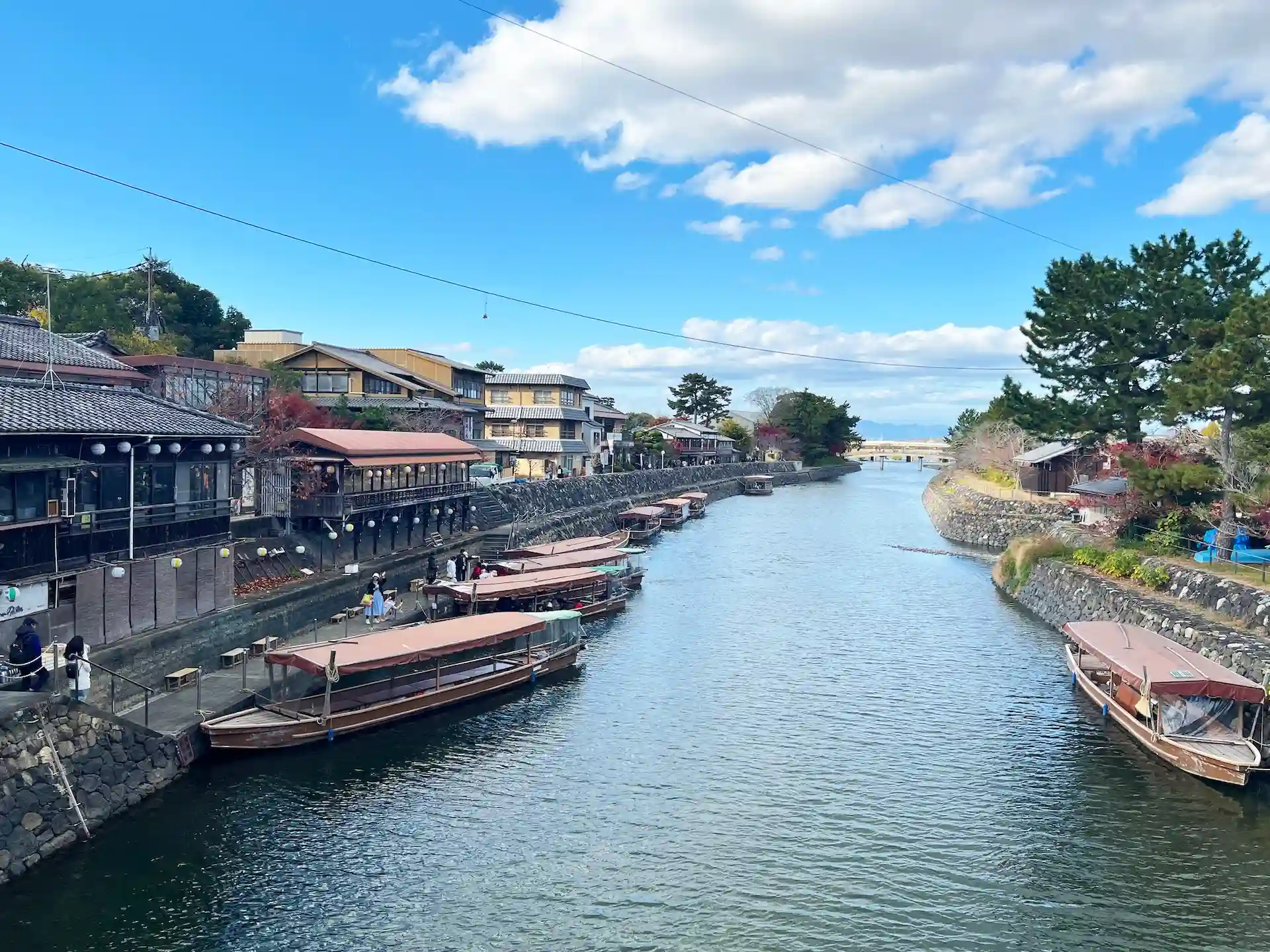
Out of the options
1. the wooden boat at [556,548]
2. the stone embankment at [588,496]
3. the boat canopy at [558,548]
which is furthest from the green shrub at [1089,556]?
the stone embankment at [588,496]

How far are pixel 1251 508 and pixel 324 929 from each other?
1367 inches

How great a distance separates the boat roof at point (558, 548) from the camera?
1877 inches

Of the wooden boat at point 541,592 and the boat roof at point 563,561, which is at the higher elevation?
the boat roof at point 563,561

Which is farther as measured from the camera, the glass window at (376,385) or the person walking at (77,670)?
the glass window at (376,385)

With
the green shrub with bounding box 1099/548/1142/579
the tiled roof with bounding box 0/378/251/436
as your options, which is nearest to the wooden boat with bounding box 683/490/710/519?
the green shrub with bounding box 1099/548/1142/579

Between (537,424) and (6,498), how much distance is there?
63.3 metres

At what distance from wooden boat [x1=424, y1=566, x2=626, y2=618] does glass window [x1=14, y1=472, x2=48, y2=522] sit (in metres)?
15.8

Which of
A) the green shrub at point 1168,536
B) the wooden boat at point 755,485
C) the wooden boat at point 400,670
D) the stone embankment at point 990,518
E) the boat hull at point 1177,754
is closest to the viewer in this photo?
the boat hull at point 1177,754

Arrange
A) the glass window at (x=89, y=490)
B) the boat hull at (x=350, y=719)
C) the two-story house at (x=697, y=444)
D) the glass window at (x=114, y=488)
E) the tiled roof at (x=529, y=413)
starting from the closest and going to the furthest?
the boat hull at (x=350, y=719)
the glass window at (x=89, y=490)
the glass window at (x=114, y=488)
the tiled roof at (x=529, y=413)
the two-story house at (x=697, y=444)

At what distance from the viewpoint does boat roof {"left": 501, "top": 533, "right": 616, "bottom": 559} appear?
156 feet

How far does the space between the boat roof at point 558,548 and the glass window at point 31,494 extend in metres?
26.6

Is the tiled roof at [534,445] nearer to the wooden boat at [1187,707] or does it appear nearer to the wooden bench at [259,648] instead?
the wooden bench at [259,648]

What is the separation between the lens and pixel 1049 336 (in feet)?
162

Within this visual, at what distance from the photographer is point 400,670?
2744cm
